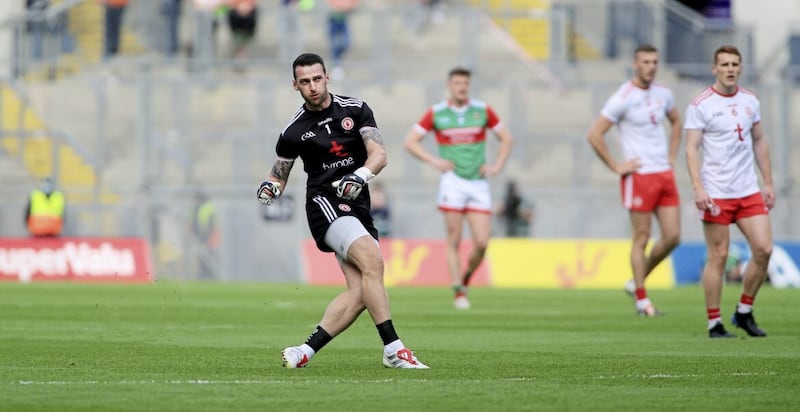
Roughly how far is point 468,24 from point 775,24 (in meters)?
7.99

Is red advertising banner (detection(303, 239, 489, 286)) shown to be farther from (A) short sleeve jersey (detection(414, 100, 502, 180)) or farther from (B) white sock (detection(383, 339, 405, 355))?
(B) white sock (detection(383, 339, 405, 355))

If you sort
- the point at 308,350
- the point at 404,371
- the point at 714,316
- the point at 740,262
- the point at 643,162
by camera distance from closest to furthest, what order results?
the point at 404,371, the point at 308,350, the point at 714,316, the point at 643,162, the point at 740,262

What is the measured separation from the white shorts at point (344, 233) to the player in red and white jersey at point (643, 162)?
689 centimetres

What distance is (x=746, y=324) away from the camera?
45.6 ft

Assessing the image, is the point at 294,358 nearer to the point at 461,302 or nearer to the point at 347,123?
the point at 347,123

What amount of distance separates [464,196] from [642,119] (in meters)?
2.66

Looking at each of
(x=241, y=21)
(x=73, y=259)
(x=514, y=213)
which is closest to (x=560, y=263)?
(x=514, y=213)

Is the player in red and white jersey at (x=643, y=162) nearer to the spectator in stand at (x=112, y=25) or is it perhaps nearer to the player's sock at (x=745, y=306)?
the player's sock at (x=745, y=306)

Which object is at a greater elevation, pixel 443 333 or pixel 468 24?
pixel 468 24

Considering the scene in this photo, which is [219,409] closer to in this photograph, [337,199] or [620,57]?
[337,199]

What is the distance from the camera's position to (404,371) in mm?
10422

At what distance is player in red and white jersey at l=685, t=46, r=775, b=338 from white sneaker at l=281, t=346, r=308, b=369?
4.30 meters

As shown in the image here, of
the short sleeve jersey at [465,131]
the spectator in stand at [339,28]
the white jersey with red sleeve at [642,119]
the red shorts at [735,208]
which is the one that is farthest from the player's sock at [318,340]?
the spectator in stand at [339,28]

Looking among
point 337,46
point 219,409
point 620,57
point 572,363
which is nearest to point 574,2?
point 620,57
